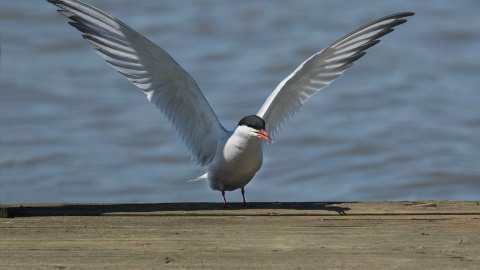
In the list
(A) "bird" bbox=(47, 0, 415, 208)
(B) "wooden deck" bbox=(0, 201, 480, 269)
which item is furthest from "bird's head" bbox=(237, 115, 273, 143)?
A: (B) "wooden deck" bbox=(0, 201, 480, 269)

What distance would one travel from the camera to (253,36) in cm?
1494

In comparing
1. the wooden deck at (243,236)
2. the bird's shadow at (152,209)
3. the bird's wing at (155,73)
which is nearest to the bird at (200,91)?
the bird's wing at (155,73)

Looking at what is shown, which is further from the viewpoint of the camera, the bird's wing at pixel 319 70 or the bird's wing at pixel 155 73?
the bird's wing at pixel 319 70

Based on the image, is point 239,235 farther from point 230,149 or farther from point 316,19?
point 316,19

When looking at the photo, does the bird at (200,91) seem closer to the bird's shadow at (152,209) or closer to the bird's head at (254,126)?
the bird's head at (254,126)

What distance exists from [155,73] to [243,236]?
1.60 m

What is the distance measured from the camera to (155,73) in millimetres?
5695

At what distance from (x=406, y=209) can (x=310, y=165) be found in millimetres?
5914

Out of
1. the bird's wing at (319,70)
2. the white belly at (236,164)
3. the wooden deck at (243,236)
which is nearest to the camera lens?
the wooden deck at (243,236)

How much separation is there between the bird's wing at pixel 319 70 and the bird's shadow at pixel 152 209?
109 cm

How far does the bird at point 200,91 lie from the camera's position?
17.8ft

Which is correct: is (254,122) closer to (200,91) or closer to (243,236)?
(200,91)

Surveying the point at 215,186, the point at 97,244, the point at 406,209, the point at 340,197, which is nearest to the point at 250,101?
the point at 340,197

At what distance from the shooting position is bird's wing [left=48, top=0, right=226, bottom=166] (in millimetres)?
5340
